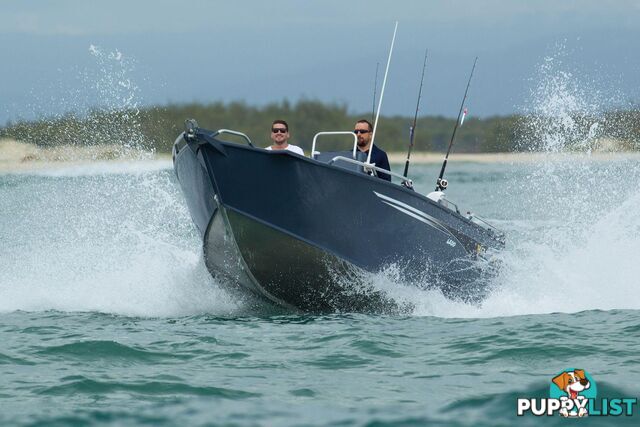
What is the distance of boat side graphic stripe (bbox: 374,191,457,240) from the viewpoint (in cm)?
870

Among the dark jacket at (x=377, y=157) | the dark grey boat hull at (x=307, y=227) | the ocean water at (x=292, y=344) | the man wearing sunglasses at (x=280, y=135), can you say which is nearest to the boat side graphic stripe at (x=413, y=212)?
the dark grey boat hull at (x=307, y=227)

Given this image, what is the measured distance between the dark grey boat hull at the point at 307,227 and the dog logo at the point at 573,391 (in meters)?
2.63

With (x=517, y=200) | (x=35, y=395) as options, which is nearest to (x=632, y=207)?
(x=35, y=395)

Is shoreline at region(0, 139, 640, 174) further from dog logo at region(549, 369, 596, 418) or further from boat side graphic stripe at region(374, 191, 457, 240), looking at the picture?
dog logo at region(549, 369, 596, 418)

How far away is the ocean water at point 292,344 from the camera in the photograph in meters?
5.73

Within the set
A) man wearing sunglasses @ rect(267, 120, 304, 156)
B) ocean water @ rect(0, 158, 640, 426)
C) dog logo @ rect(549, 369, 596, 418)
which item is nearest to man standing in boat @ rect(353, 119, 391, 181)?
man wearing sunglasses @ rect(267, 120, 304, 156)

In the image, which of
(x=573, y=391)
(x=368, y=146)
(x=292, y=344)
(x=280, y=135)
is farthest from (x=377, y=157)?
(x=573, y=391)

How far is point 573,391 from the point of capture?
6.01 m

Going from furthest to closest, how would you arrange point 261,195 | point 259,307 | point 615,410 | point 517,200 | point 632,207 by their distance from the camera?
point 517,200 → point 632,207 → point 259,307 → point 261,195 → point 615,410

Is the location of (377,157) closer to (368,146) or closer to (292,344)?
(368,146)

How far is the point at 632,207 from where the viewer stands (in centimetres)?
1457

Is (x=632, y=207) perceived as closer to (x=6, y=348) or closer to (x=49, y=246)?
(x=49, y=246)

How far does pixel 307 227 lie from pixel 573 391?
3171 mm

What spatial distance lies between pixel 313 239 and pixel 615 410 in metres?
3.56
